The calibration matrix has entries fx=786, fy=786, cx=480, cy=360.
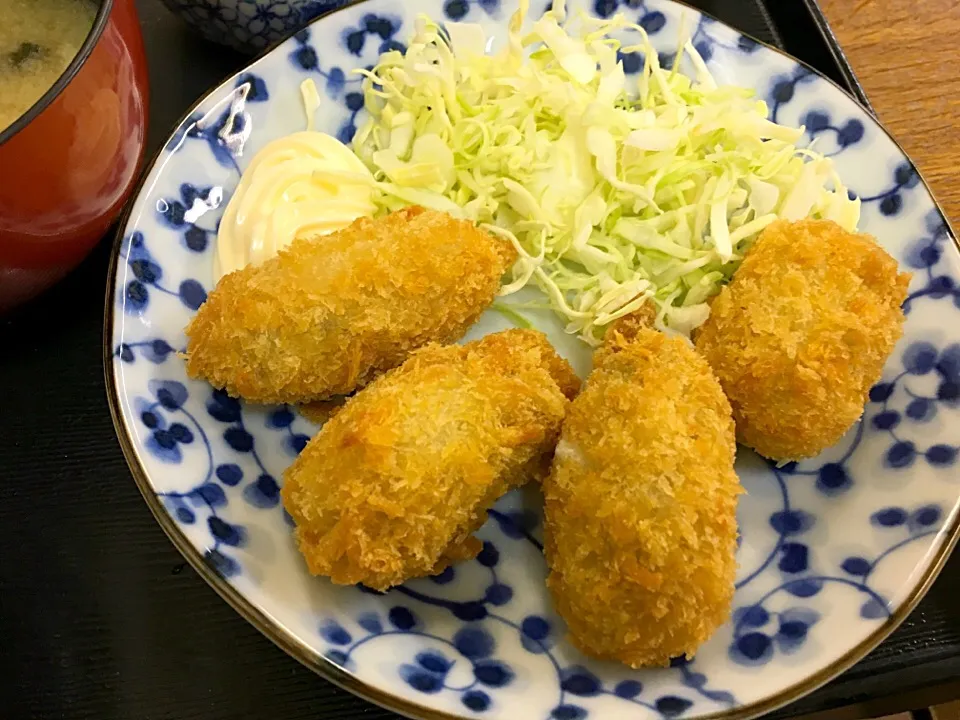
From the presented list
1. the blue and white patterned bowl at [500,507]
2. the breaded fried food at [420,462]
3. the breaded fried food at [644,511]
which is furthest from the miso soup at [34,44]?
the breaded fried food at [644,511]

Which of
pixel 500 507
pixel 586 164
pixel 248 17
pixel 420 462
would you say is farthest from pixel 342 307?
pixel 248 17

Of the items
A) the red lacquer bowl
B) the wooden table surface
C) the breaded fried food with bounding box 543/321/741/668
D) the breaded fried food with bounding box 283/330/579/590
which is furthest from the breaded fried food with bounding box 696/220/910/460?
the red lacquer bowl

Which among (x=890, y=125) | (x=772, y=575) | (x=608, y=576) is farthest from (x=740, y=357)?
(x=890, y=125)

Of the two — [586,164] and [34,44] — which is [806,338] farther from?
[34,44]

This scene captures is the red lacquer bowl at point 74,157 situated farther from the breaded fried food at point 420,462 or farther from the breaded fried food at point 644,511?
the breaded fried food at point 644,511

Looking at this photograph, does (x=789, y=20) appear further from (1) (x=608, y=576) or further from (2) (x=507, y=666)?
(2) (x=507, y=666)
